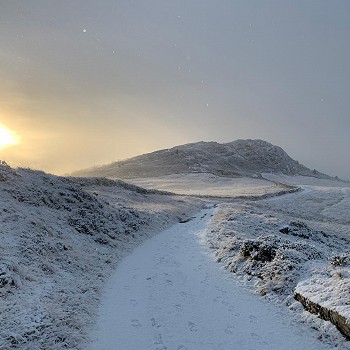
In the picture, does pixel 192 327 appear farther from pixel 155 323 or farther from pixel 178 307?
pixel 178 307

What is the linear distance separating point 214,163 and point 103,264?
124 metres

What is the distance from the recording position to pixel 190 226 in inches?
1292

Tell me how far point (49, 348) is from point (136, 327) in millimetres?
2944

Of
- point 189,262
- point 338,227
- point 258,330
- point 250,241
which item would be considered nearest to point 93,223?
point 189,262

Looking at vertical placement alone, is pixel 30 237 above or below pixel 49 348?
above

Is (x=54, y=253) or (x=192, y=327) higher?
(x=54, y=253)

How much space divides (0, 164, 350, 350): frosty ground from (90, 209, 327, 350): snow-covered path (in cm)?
10

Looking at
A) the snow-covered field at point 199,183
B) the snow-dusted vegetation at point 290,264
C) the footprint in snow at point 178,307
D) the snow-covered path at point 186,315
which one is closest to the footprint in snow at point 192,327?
the snow-covered path at point 186,315

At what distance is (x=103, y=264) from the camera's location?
59.0 ft

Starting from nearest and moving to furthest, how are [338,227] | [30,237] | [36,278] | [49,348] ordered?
[49,348] < [36,278] < [30,237] < [338,227]

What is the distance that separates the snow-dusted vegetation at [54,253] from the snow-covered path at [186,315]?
0.96 metres

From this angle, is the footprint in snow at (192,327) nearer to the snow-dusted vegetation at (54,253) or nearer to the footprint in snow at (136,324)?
the footprint in snow at (136,324)

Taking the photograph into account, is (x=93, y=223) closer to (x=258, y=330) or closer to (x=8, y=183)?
(x=8, y=183)

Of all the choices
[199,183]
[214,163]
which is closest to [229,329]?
[199,183]
